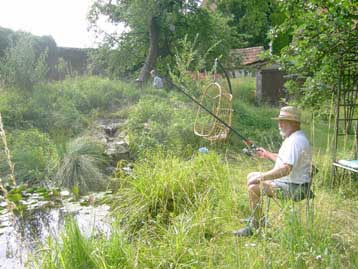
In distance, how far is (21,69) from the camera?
7113mm

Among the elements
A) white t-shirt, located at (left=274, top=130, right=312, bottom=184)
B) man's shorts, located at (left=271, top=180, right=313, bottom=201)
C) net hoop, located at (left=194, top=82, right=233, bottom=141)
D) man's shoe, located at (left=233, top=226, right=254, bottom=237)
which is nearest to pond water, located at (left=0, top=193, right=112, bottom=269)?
man's shoe, located at (left=233, top=226, right=254, bottom=237)

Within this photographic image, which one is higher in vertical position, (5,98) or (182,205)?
(5,98)

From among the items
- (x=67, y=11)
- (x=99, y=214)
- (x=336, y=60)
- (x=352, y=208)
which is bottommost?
(x=99, y=214)

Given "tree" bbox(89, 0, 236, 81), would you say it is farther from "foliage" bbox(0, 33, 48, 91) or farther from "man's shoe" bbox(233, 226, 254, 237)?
"man's shoe" bbox(233, 226, 254, 237)


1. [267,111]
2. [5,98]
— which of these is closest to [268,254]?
[5,98]

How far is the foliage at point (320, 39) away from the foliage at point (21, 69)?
4862mm

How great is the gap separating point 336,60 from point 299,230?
2615mm

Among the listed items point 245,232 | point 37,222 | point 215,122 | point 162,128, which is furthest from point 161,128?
point 245,232

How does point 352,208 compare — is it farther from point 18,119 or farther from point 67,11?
point 67,11

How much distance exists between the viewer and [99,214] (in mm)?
3514

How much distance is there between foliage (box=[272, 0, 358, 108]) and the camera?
375 centimetres

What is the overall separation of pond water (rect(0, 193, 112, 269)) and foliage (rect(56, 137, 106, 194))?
359 mm

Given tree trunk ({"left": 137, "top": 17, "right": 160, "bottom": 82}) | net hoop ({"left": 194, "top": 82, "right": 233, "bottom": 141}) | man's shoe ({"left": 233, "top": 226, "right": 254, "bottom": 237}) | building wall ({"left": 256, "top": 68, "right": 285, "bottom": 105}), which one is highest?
tree trunk ({"left": 137, "top": 17, "right": 160, "bottom": 82})

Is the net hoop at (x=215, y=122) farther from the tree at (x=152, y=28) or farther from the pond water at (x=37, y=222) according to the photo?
the tree at (x=152, y=28)
